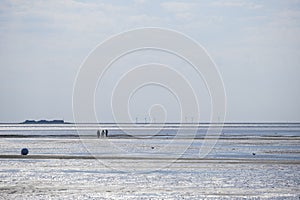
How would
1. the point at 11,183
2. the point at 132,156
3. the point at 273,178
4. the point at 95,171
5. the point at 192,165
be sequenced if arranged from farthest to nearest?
the point at 132,156 → the point at 192,165 → the point at 95,171 → the point at 273,178 → the point at 11,183

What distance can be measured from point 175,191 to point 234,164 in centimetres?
1980

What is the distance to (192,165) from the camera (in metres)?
53.7

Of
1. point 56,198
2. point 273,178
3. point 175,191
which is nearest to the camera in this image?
point 56,198

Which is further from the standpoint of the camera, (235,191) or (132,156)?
(132,156)

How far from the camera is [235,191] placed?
35750 millimetres

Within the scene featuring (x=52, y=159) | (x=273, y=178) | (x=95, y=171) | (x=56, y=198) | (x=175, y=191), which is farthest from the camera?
(x=52, y=159)

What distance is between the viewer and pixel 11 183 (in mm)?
39281

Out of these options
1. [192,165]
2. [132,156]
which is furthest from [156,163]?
[132,156]

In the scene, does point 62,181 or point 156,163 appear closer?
point 62,181

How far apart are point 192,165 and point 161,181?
43.5 feet

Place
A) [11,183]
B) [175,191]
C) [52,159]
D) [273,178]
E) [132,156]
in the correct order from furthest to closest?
[132,156] → [52,159] → [273,178] → [11,183] → [175,191]

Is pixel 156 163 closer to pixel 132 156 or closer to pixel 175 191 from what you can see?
pixel 132 156

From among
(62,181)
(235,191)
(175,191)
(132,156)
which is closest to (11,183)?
(62,181)

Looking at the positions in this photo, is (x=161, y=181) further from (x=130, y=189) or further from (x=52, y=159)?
(x=52, y=159)
